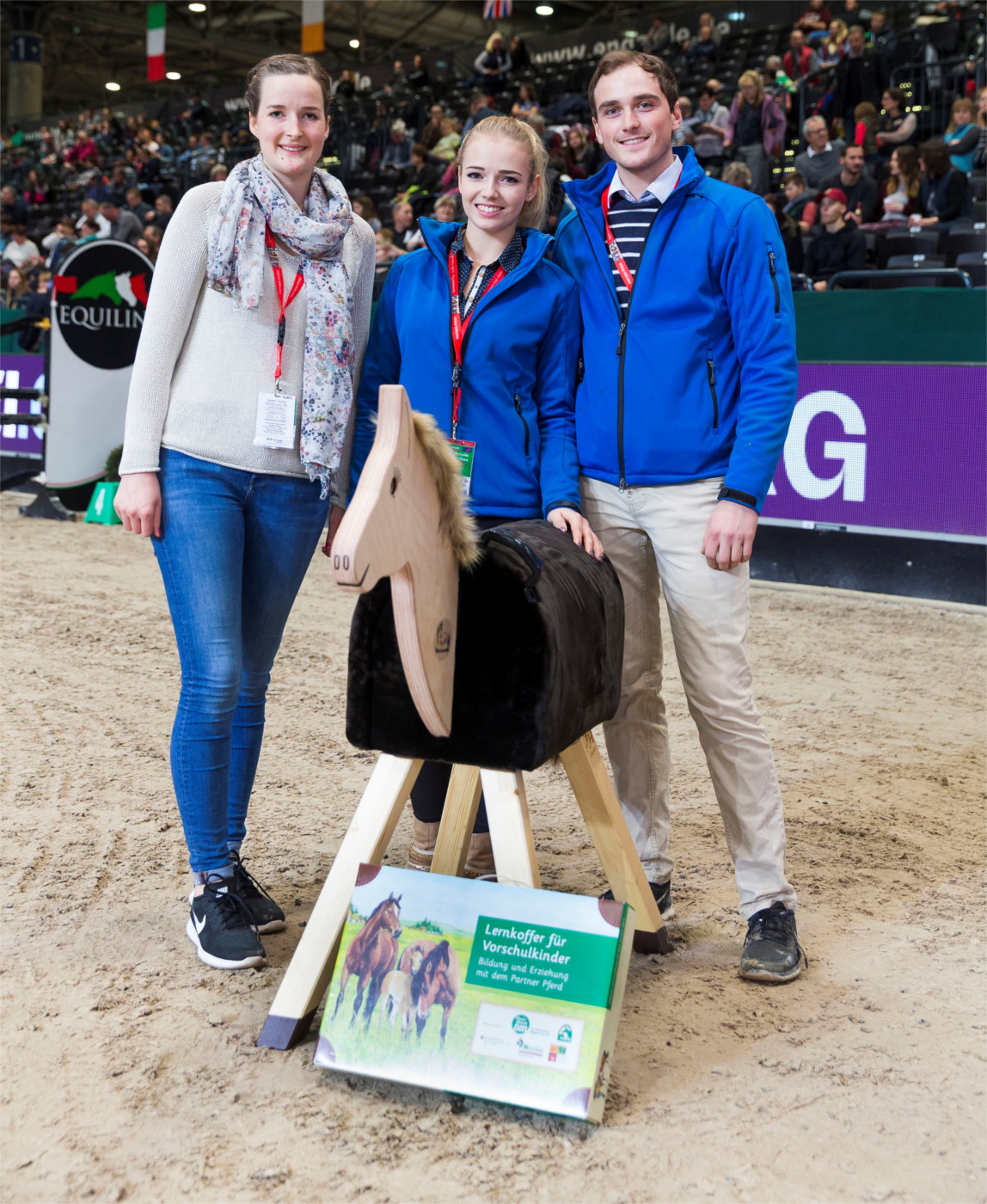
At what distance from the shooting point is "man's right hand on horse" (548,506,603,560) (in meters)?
2.06

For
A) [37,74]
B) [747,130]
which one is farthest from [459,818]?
[37,74]

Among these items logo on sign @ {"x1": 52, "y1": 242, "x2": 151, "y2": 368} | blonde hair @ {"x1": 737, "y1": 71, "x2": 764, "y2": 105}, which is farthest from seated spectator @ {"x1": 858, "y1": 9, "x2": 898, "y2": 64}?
logo on sign @ {"x1": 52, "y1": 242, "x2": 151, "y2": 368}

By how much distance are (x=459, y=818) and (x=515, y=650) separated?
0.47 meters

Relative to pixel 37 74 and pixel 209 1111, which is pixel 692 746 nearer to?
pixel 209 1111

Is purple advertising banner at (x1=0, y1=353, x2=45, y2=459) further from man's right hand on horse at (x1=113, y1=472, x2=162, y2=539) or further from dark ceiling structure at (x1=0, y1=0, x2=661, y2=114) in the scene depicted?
dark ceiling structure at (x1=0, y1=0, x2=661, y2=114)

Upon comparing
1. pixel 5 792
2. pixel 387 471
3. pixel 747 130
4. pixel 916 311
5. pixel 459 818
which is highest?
pixel 747 130

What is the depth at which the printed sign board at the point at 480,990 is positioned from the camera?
68.7 inches

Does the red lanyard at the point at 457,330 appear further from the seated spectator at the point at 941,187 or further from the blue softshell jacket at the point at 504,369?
the seated spectator at the point at 941,187

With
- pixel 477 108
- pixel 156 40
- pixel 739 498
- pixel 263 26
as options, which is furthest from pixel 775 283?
pixel 263 26

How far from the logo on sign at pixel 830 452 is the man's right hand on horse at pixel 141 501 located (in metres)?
4.55

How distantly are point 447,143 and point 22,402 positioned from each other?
5614mm

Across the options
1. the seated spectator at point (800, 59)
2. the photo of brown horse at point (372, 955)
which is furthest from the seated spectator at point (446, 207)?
the photo of brown horse at point (372, 955)

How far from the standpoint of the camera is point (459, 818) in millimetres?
2139

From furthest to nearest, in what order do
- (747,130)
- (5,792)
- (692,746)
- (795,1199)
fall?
(747,130) < (692,746) < (5,792) < (795,1199)
